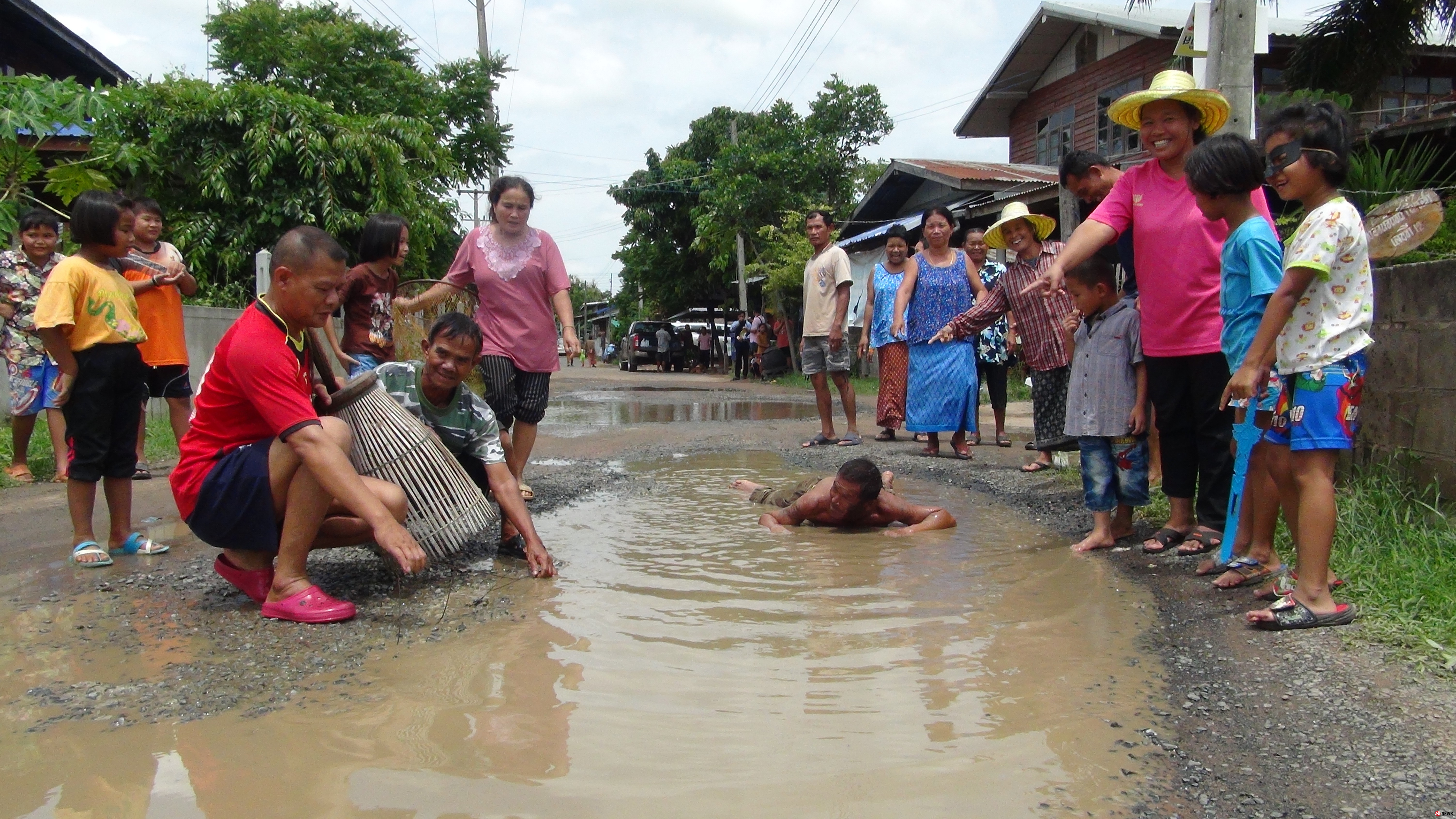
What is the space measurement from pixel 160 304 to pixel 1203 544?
17.4 feet

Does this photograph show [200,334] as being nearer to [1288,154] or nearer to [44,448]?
[44,448]

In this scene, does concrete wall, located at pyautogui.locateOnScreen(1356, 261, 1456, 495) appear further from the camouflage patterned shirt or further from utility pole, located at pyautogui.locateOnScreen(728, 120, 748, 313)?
utility pole, located at pyautogui.locateOnScreen(728, 120, 748, 313)

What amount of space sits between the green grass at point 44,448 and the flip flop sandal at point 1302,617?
647cm

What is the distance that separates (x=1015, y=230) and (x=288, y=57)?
19.2 metres

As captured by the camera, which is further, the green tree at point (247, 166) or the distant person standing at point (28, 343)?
the green tree at point (247, 166)

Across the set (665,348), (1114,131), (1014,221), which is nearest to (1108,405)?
(1014,221)

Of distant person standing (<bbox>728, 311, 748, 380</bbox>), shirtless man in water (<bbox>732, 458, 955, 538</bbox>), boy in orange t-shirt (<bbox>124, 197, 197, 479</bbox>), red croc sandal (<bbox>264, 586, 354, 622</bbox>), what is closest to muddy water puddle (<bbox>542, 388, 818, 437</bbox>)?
boy in orange t-shirt (<bbox>124, 197, 197, 479</bbox>)

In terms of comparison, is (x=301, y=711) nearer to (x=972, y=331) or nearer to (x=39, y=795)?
(x=39, y=795)

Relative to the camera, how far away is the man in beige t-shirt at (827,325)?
7.68 m

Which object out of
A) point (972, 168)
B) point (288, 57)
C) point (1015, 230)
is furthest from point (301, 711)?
point (288, 57)

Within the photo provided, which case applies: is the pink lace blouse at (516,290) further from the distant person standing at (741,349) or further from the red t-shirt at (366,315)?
the distant person standing at (741,349)

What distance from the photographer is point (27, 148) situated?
842cm

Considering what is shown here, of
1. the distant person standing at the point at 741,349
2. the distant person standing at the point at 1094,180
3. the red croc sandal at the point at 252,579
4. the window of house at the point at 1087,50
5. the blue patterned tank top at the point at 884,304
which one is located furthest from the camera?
the distant person standing at the point at 741,349

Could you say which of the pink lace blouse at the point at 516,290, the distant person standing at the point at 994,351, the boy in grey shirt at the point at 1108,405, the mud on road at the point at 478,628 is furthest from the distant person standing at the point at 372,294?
the distant person standing at the point at 994,351
